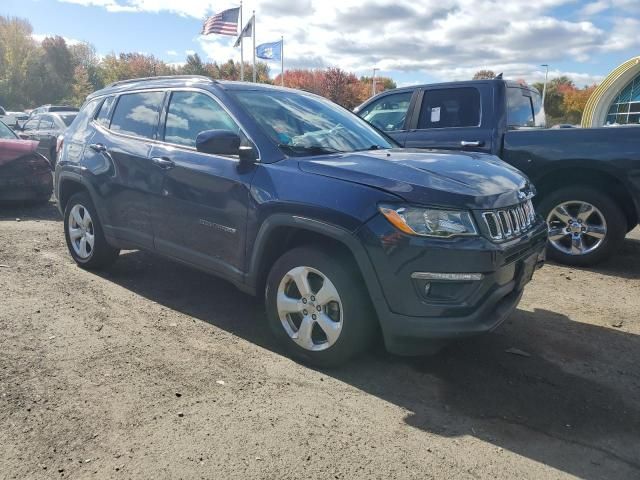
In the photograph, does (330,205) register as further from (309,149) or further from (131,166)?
(131,166)

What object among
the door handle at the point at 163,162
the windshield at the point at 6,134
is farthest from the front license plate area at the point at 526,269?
the windshield at the point at 6,134

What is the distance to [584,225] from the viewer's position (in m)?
5.69

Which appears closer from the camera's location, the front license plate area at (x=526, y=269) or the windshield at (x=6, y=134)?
the front license plate area at (x=526, y=269)

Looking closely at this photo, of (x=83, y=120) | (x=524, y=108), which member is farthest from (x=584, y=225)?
(x=83, y=120)

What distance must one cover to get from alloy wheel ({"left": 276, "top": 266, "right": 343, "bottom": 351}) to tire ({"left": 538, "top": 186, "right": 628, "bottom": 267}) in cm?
348

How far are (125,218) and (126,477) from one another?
274 centimetres

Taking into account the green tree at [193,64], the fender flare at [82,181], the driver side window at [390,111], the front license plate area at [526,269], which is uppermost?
the green tree at [193,64]

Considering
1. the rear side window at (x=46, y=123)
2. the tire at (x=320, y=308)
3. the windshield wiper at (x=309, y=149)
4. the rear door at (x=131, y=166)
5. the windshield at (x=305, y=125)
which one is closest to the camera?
the tire at (x=320, y=308)

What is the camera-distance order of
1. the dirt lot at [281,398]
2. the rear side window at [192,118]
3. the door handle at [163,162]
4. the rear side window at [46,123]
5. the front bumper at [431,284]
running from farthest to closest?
the rear side window at [46,123], the door handle at [163,162], the rear side window at [192,118], the front bumper at [431,284], the dirt lot at [281,398]

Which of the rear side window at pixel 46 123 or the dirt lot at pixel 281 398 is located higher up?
the rear side window at pixel 46 123

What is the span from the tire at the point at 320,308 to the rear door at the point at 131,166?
1485 mm

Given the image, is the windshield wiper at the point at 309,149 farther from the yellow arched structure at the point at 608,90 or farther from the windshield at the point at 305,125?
the yellow arched structure at the point at 608,90

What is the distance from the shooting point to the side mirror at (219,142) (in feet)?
11.6

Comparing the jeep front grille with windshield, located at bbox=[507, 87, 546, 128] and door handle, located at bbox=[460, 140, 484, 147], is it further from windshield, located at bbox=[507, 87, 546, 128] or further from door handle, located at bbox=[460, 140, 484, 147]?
windshield, located at bbox=[507, 87, 546, 128]
